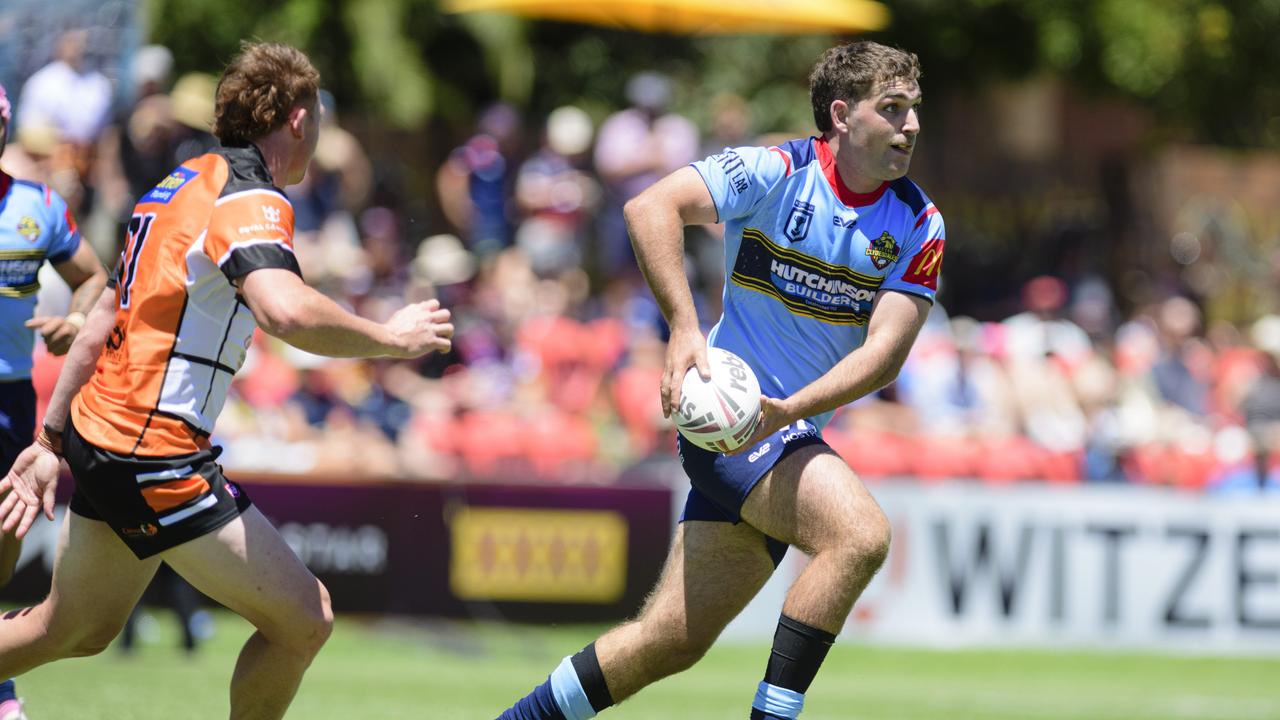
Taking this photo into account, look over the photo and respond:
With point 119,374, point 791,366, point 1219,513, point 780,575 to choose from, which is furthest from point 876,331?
point 1219,513

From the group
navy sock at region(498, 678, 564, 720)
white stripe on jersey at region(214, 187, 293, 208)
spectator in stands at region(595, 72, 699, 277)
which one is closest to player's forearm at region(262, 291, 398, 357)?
white stripe on jersey at region(214, 187, 293, 208)

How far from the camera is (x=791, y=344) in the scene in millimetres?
5742

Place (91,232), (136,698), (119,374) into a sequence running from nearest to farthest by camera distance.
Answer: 1. (119,374)
2. (136,698)
3. (91,232)

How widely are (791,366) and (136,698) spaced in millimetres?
4028

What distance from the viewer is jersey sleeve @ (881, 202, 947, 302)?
563 cm

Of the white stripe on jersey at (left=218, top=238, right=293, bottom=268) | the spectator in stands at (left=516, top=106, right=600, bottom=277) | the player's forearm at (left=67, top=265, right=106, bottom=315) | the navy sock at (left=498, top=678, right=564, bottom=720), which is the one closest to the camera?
the white stripe on jersey at (left=218, top=238, right=293, bottom=268)

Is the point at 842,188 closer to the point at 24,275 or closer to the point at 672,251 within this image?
the point at 672,251

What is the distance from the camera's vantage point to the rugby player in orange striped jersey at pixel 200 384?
16.1 ft

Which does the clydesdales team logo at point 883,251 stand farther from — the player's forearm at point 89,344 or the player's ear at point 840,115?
the player's forearm at point 89,344

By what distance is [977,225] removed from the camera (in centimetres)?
1888

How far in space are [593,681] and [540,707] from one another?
21cm

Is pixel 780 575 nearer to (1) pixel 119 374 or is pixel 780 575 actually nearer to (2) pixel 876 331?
(2) pixel 876 331

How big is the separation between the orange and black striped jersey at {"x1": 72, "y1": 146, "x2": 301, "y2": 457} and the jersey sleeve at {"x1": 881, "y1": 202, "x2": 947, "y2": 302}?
206cm

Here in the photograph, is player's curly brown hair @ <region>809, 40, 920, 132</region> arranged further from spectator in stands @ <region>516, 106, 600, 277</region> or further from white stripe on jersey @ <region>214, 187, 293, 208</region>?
spectator in stands @ <region>516, 106, 600, 277</region>
